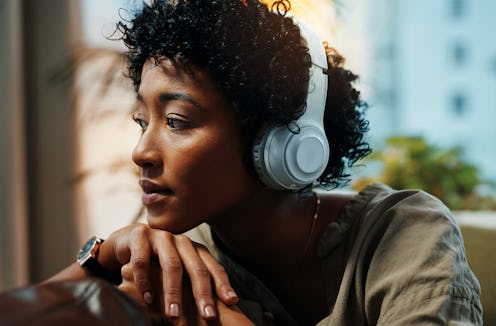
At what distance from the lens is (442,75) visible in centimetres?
339

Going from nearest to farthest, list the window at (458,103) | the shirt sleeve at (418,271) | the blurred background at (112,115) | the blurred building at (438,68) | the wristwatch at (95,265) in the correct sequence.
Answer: the shirt sleeve at (418,271)
the wristwatch at (95,265)
the blurred background at (112,115)
the blurred building at (438,68)
the window at (458,103)

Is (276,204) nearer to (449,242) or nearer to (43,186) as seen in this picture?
(449,242)

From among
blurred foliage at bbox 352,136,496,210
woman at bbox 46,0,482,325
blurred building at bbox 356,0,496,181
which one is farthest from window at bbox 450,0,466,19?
woman at bbox 46,0,482,325

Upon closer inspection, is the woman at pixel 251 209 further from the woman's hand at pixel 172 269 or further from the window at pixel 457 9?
the window at pixel 457 9

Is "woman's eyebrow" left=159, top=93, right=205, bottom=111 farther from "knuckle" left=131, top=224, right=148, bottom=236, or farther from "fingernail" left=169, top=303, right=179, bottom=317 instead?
"fingernail" left=169, top=303, right=179, bottom=317

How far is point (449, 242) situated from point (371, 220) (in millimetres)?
145

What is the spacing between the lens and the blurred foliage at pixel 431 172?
270cm

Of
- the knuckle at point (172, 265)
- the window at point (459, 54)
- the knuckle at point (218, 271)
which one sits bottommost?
the knuckle at point (218, 271)

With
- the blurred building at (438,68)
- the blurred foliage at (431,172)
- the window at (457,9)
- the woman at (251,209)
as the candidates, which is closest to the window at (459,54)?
the blurred building at (438,68)

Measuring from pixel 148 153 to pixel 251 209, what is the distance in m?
0.23

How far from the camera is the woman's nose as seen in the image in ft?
3.27

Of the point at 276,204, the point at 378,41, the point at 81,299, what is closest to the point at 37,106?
the point at 378,41

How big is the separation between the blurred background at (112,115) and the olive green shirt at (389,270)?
4.51 ft

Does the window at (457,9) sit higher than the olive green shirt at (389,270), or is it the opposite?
the window at (457,9)
